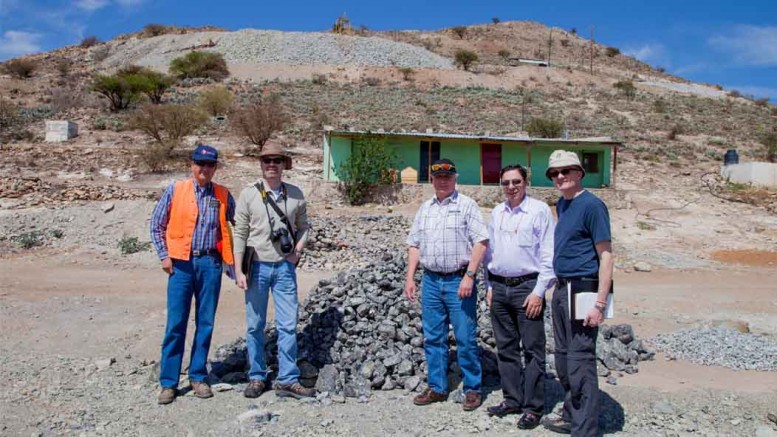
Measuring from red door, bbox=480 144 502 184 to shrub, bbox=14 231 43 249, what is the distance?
14.4 metres

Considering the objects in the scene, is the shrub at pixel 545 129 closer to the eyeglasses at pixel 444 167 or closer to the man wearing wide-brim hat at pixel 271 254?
the eyeglasses at pixel 444 167

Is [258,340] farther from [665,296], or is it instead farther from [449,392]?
[665,296]

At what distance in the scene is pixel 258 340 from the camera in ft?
14.4

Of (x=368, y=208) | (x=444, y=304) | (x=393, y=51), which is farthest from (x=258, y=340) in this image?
(x=393, y=51)

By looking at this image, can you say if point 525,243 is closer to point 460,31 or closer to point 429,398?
Result: point 429,398

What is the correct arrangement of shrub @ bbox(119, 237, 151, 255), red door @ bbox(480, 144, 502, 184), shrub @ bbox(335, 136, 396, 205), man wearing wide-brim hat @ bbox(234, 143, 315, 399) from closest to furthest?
1. man wearing wide-brim hat @ bbox(234, 143, 315, 399)
2. shrub @ bbox(119, 237, 151, 255)
3. shrub @ bbox(335, 136, 396, 205)
4. red door @ bbox(480, 144, 502, 184)

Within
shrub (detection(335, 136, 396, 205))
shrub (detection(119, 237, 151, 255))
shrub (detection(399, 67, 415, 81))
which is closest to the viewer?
shrub (detection(119, 237, 151, 255))

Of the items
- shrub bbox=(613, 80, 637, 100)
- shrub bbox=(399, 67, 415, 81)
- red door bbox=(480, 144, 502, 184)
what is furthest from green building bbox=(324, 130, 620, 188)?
shrub bbox=(399, 67, 415, 81)

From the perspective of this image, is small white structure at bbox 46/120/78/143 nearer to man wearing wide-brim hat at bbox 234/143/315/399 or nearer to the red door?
the red door

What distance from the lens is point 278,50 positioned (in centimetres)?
5447

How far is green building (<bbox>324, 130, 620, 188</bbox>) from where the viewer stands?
797 inches

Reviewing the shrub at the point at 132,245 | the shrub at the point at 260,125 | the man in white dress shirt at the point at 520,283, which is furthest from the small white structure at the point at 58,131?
the man in white dress shirt at the point at 520,283

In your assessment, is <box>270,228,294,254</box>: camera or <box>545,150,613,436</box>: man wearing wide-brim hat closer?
<box>545,150,613,436</box>: man wearing wide-brim hat

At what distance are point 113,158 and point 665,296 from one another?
19174 millimetres
